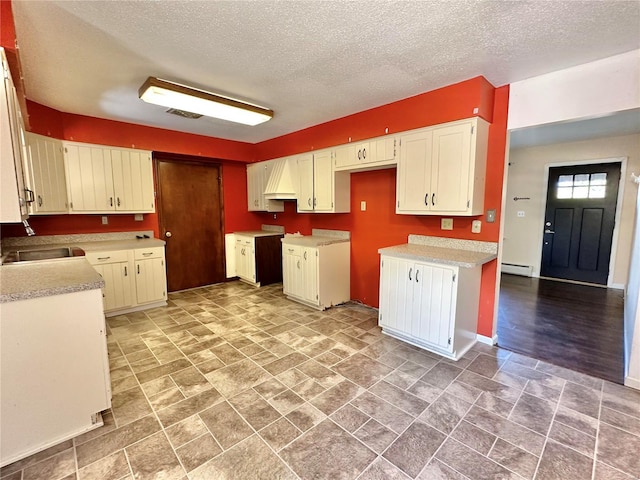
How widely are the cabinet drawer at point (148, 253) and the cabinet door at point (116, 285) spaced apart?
17 centimetres

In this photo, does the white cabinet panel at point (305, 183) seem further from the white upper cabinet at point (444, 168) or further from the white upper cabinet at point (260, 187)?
the white upper cabinet at point (444, 168)

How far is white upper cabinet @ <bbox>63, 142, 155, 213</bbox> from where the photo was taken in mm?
3658

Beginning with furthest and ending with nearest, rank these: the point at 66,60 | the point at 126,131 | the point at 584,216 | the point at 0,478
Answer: the point at 584,216 < the point at 126,131 < the point at 66,60 < the point at 0,478

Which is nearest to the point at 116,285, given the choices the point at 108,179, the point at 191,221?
the point at 108,179

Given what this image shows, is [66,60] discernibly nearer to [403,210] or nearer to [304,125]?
[304,125]

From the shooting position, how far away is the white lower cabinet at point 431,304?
2682mm

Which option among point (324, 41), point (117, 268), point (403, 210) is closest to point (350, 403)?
point (403, 210)

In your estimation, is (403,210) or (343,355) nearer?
(343,355)

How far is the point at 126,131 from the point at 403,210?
386cm

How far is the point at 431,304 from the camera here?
2809mm

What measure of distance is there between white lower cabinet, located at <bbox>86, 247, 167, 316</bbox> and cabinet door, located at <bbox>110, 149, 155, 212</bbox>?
69cm

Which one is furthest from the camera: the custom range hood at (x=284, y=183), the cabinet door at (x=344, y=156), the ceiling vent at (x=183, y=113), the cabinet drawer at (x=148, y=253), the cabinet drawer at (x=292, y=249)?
the custom range hood at (x=284, y=183)

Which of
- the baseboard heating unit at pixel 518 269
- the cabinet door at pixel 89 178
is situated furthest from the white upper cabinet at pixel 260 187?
the baseboard heating unit at pixel 518 269

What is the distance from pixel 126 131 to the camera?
403cm
